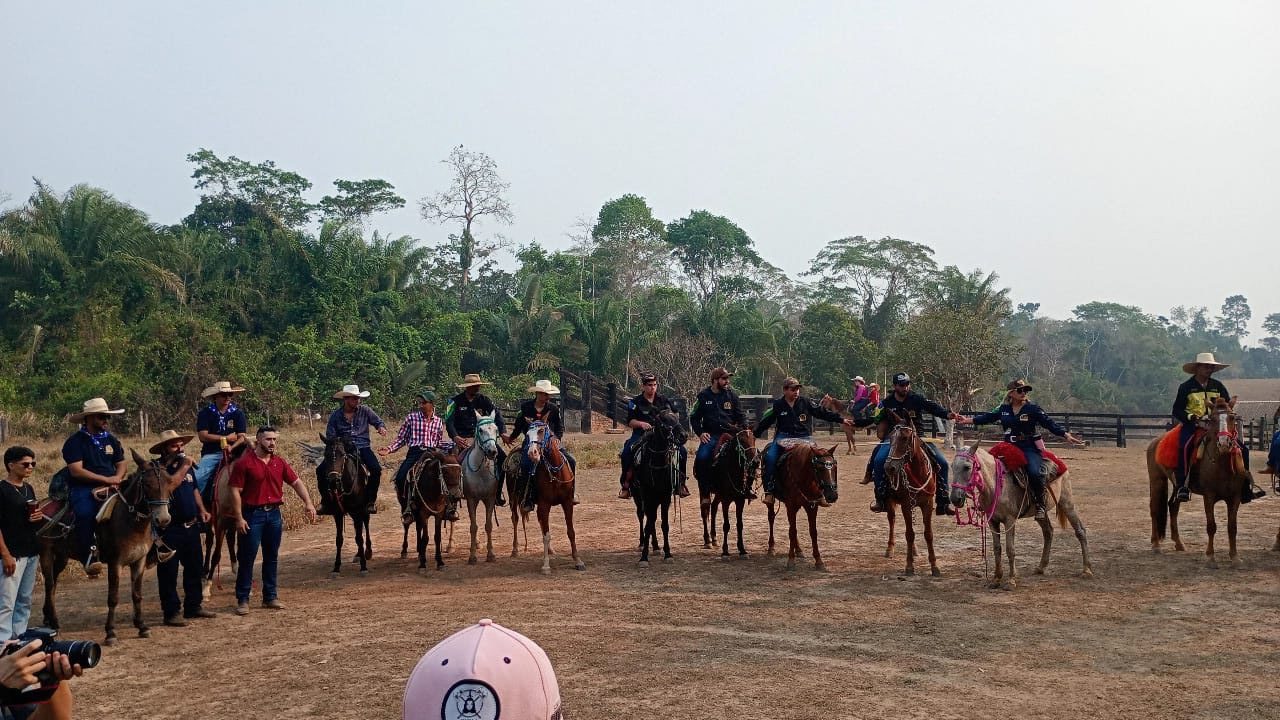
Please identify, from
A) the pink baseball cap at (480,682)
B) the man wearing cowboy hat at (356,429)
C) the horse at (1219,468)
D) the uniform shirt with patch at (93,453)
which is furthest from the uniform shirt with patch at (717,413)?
the pink baseball cap at (480,682)

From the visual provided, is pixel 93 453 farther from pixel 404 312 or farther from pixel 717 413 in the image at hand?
pixel 404 312

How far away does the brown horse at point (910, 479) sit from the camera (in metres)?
12.1

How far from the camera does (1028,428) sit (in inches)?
478

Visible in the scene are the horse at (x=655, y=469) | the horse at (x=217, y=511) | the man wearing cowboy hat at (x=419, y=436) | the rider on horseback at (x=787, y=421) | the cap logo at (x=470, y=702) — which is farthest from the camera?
the man wearing cowboy hat at (x=419, y=436)

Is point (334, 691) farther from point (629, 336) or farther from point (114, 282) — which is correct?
point (629, 336)

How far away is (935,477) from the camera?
41.5 ft

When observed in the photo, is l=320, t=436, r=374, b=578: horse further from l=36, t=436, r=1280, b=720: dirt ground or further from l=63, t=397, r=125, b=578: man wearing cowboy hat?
l=63, t=397, r=125, b=578: man wearing cowboy hat

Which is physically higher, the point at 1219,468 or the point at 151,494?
the point at 151,494

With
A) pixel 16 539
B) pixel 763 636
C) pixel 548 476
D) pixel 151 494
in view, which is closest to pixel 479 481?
pixel 548 476

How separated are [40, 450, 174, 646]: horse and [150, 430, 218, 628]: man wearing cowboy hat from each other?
0.23m

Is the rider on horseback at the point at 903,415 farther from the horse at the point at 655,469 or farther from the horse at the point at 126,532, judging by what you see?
the horse at the point at 126,532

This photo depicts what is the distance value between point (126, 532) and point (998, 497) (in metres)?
9.28

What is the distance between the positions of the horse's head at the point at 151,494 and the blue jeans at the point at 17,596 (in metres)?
1.00

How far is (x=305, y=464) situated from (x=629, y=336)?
73.8 feet
